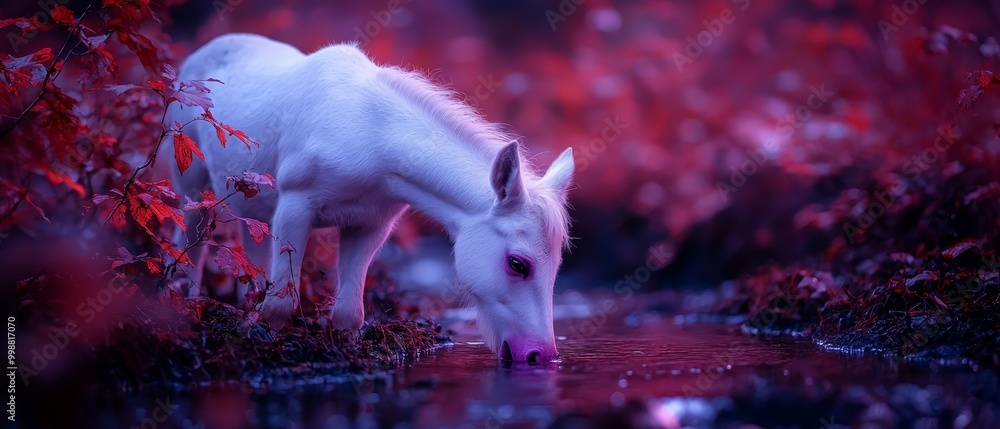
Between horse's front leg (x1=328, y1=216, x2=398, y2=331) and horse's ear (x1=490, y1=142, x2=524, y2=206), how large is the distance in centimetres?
124

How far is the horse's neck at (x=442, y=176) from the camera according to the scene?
507cm

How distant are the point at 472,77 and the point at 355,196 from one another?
7741mm

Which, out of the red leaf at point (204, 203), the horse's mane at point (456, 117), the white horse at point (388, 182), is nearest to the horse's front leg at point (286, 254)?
the white horse at point (388, 182)

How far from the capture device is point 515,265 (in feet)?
15.5

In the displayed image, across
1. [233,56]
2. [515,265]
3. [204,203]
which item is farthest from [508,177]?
[233,56]

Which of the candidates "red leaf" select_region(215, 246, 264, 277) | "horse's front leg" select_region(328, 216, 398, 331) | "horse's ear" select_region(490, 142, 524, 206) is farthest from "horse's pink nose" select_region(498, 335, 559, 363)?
"red leaf" select_region(215, 246, 264, 277)

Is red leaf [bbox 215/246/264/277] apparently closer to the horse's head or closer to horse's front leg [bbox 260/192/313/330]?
horse's front leg [bbox 260/192/313/330]

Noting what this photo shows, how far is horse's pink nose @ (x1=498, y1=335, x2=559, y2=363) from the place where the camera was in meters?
4.61

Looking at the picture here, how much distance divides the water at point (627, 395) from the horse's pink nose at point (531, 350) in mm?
58

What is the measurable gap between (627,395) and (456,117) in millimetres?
2390

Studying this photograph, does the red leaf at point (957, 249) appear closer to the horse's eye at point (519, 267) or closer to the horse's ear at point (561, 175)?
the horse's ear at point (561, 175)

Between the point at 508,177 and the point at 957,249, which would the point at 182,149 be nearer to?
the point at 508,177

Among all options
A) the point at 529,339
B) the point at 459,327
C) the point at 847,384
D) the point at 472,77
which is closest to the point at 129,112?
the point at 459,327

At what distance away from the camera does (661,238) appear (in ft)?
39.3
